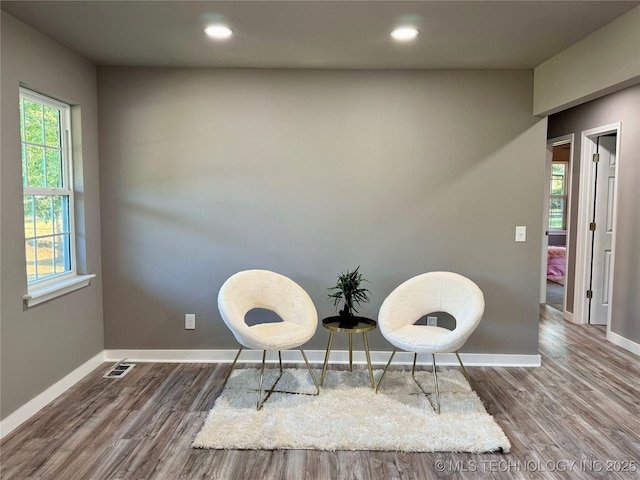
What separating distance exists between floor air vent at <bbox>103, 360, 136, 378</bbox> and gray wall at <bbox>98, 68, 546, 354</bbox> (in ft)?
0.58

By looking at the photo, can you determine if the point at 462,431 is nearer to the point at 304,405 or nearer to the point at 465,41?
the point at 304,405

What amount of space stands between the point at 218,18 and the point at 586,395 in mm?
3357

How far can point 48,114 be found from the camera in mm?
3088

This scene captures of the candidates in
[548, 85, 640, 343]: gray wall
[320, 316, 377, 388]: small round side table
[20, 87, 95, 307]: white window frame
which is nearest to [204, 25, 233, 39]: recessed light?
Answer: [20, 87, 95, 307]: white window frame

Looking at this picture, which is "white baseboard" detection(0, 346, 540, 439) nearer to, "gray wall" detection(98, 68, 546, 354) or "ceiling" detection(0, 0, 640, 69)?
"gray wall" detection(98, 68, 546, 354)

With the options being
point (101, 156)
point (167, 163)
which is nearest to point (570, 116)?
point (167, 163)

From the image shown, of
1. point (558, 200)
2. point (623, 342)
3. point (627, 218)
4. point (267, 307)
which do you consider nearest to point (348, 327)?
point (267, 307)

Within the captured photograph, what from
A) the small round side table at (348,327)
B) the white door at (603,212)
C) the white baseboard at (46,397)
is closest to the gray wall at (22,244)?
the white baseboard at (46,397)

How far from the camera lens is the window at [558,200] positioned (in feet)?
29.8

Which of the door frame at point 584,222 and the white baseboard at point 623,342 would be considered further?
the door frame at point 584,222

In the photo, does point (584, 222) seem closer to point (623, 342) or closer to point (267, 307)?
point (623, 342)

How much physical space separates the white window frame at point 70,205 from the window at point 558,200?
8.61m

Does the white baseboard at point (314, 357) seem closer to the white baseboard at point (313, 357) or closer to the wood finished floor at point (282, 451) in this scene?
the white baseboard at point (313, 357)

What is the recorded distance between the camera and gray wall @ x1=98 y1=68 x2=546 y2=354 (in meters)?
3.55
